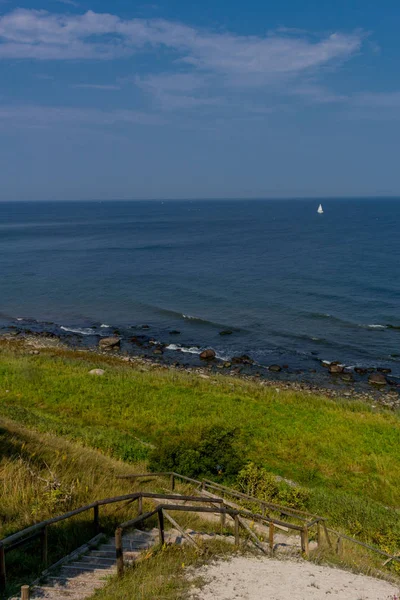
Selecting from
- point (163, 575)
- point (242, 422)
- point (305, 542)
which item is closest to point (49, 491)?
point (163, 575)

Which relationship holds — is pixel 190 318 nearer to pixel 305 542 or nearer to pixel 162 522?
pixel 305 542

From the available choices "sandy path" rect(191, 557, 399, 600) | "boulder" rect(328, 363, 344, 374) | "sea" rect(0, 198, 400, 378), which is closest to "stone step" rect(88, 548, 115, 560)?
"sandy path" rect(191, 557, 399, 600)

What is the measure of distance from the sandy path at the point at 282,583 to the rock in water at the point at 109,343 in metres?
35.9

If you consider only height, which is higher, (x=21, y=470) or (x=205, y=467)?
(x=21, y=470)

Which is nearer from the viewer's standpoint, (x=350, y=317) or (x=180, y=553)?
(x=180, y=553)

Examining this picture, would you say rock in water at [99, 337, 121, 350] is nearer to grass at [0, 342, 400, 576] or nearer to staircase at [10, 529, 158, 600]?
grass at [0, 342, 400, 576]

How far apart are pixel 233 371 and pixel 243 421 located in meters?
12.9

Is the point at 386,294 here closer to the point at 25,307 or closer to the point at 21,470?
the point at 25,307

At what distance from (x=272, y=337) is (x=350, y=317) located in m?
9.99

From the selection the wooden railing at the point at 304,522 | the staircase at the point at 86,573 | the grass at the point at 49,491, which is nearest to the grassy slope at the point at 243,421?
the wooden railing at the point at 304,522

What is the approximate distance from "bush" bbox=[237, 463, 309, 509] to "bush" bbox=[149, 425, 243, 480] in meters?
1.02

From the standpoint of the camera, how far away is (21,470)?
13250 millimetres

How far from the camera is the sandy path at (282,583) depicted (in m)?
9.27

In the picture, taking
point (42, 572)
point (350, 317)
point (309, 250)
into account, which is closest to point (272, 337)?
point (350, 317)
